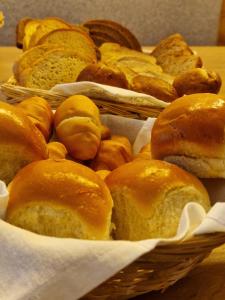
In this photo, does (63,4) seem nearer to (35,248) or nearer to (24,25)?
(24,25)

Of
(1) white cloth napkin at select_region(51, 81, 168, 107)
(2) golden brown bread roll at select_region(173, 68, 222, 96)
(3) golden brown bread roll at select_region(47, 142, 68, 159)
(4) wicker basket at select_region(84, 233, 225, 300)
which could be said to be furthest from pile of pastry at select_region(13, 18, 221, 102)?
(4) wicker basket at select_region(84, 233, 225, 300)

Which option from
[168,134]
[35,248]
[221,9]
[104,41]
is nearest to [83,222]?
[35,248]

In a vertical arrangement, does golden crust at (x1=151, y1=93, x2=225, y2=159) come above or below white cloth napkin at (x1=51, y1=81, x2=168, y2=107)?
above

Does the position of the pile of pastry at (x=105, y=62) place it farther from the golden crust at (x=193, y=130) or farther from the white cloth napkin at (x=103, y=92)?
the golden crust at (x=193, y=130)

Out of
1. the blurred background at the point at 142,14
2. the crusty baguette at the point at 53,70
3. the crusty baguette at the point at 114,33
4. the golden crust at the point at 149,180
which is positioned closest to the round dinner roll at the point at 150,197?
the golden crust at the point at 149,180

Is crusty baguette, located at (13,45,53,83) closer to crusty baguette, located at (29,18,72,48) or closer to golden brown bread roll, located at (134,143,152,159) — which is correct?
crusty baguette, located at (29,18,72,48)

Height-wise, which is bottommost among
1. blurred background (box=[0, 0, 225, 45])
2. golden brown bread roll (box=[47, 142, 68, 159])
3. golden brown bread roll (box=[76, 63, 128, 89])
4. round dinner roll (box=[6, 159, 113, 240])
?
blurred background (box=[0, 0, 225, 45])
